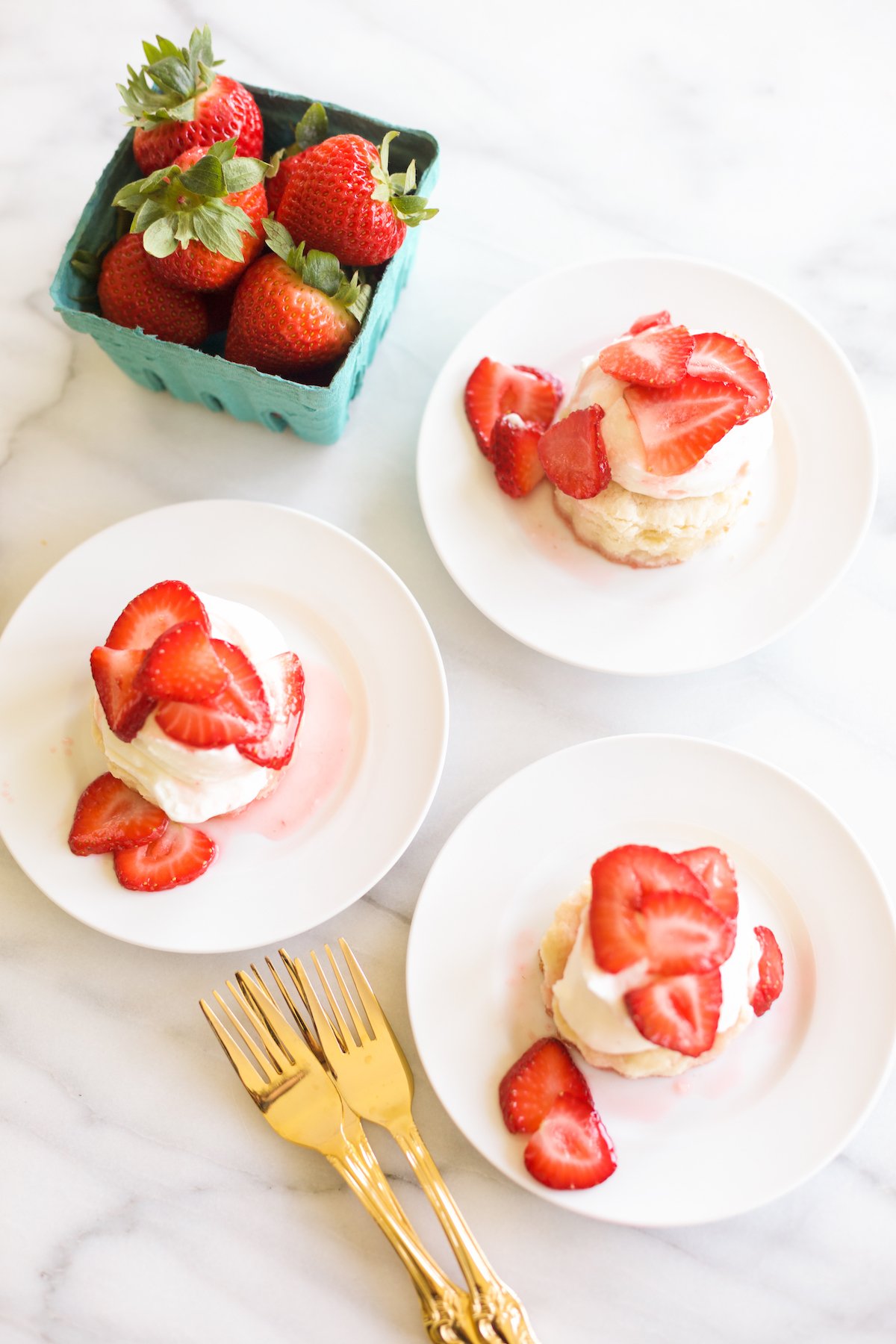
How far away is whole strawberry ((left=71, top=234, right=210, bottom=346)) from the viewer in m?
1.79

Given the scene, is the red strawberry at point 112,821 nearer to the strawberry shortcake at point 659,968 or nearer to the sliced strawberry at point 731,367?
the strawberry shortcake at point 659,968

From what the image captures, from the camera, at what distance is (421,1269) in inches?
68.3

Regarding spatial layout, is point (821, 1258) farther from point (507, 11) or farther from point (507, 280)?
point (507, 11)

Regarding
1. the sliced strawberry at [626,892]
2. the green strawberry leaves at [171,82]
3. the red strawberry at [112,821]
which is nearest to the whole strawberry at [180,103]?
the green strawberry leaves at [171,82]

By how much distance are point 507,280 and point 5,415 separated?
3.48ft

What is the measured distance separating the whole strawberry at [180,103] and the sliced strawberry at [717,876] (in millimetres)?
1422

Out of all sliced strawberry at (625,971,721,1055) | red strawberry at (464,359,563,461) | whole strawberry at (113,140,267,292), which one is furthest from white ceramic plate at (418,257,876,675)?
sliced strawberry at (625,971,721,1055)

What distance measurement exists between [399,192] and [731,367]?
64 cm

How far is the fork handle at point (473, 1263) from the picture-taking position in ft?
5.63

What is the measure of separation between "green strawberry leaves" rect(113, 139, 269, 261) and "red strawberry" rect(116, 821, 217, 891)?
97 centimetres

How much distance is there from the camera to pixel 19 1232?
6.12ft

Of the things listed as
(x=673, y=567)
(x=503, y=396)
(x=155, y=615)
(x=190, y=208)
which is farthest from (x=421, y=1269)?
(x=190, y=208)

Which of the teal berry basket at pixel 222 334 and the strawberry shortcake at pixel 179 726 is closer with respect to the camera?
the strawberry shortcake at pixel 179 726

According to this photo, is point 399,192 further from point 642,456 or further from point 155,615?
point 155,615
